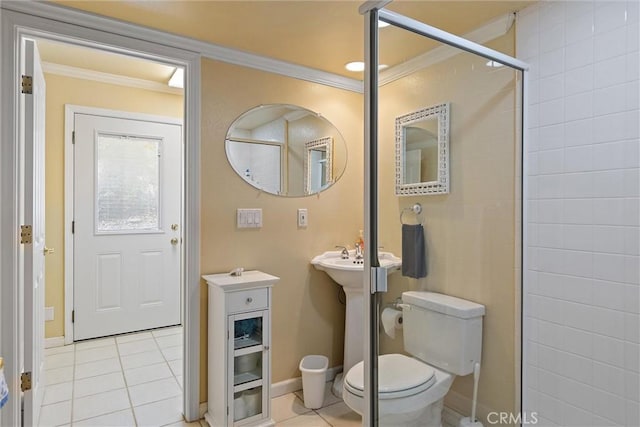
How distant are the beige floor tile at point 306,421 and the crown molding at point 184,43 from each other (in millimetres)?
2163

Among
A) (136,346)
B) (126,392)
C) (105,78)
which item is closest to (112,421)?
(126,392)

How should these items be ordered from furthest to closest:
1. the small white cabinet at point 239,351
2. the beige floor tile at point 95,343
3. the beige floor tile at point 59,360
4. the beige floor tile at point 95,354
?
the beige floor tile at point 95,343
the beige floor tile at point 95,354
the beige floor tile at point 59,360
the small white cabinet at point 239,351

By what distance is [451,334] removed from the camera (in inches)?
66.1

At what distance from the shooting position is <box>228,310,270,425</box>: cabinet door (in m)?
2.03

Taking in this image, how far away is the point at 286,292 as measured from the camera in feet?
8.30

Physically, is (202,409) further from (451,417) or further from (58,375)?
(451,417)

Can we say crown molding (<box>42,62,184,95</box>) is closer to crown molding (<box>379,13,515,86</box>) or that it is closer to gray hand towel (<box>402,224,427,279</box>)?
crown molding (<box>379,13,515,86</box>)

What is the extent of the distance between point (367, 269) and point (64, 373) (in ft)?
8.53

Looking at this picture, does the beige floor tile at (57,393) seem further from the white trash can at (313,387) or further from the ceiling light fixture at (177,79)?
the ceiling light fixture at (177,79)

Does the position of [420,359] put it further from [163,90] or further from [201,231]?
[163,90]

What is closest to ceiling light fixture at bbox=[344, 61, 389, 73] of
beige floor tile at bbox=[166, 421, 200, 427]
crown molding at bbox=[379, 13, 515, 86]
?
crown molding at bbox=[379, 13, 515, 86]

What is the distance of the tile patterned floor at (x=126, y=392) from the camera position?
7.07ft

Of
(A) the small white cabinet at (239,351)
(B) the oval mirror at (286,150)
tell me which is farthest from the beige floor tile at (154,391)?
(B) the oval mirror at (286,150)

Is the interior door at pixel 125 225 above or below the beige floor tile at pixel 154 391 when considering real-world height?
above
